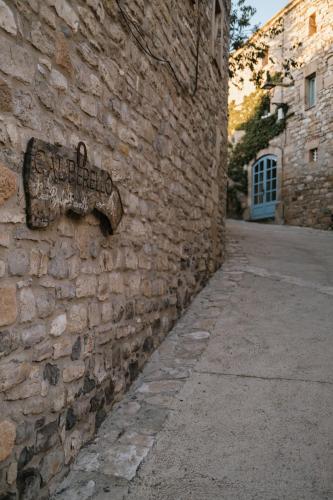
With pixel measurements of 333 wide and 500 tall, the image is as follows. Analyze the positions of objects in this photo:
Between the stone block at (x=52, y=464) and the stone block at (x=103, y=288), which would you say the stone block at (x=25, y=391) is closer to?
the stone block at (x=52, y=464)

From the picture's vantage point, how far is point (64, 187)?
202 cm

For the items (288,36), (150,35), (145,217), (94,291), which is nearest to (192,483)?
(94,291)

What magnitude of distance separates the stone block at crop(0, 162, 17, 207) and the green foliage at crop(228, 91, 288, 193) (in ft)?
42.4

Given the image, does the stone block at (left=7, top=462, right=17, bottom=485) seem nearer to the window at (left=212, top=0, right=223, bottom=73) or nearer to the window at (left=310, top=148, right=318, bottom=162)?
the window at (left=212, top=0, right=223, bottom=73)

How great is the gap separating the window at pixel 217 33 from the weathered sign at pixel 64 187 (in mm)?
3804

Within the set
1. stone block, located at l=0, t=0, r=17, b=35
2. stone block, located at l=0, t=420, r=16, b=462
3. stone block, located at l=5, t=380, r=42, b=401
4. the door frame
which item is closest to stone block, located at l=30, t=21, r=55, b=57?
stone block, located at l=0, t=0, r=17, b=35

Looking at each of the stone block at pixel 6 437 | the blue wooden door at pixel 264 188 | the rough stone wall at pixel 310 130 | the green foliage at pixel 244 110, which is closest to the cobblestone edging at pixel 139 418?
the stone block at pixel 6 437

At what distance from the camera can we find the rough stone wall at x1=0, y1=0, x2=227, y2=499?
1.70 metres

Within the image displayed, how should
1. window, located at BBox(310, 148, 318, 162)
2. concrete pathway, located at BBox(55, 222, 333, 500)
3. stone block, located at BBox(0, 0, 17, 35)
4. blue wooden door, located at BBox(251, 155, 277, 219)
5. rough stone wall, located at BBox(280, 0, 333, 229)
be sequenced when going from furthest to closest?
blue wooden door, located at BBox(251, 155, 277, 219), window, located at BBox(310, 148, 318, 162), rough stone wall, located at BBox(280, 0, 333, 229), concrete pathway, located at BBox(55, 222, 333, 500), stone block, located at BBox(0, 0, 17, 35)

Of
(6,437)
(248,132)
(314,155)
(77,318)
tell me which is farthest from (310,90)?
(6,437)

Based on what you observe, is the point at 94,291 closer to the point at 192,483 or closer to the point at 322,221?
the point at 192,483

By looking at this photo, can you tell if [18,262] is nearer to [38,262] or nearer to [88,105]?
[38,262]

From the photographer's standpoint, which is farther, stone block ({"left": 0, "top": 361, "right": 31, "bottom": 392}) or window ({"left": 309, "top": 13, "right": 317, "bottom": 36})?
window ({"left": 309, "top": 13, "right": 317, "bottom": 36})

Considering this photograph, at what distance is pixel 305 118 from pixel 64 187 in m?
11.9
